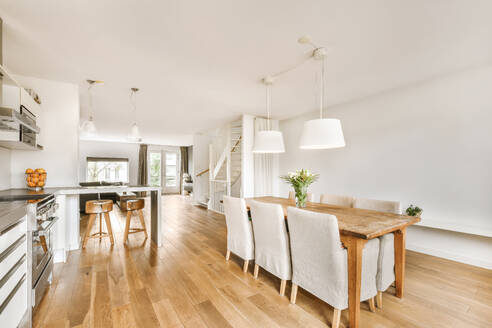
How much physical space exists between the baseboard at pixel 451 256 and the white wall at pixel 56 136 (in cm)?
514

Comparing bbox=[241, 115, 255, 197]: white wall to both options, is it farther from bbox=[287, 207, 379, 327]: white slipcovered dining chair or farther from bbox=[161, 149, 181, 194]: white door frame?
bbox=[161, 149, 181, 194]: white door frame

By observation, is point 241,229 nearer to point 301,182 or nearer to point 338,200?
point 301,182

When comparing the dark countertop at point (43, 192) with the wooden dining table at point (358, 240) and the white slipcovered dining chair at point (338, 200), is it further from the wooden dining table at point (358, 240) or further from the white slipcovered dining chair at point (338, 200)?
the wooden dining table at point (358, 240)

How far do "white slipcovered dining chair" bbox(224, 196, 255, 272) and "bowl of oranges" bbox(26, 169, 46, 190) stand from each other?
2.36 meters

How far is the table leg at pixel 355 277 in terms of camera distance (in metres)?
1.56

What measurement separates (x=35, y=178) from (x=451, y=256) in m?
5.50

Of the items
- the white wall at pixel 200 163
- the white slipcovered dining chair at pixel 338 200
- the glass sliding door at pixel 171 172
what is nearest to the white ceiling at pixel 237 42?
the white slipcovered dining chair at pixel 338 200

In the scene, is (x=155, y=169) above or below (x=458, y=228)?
above

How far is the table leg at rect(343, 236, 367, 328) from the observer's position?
5.13 feet

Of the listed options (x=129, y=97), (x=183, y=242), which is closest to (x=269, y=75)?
(x=129, y=97)

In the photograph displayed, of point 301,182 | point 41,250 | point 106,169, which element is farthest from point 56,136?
point 106,169

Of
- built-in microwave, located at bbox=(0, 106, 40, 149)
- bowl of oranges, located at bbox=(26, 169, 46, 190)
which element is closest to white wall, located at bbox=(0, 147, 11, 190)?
bowl of oranges, located at bbox=(26, 169, 46, 190)

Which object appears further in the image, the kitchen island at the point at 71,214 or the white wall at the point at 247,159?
the white wall at the point at 247,159

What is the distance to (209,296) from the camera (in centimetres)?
206
